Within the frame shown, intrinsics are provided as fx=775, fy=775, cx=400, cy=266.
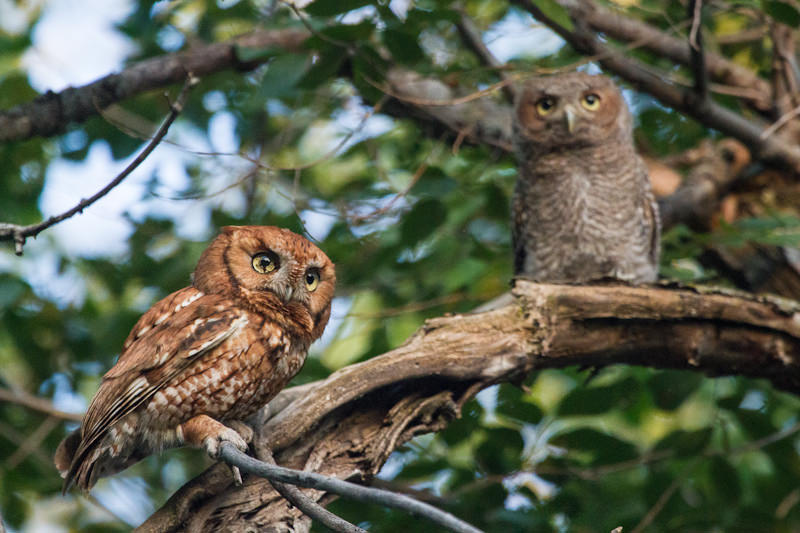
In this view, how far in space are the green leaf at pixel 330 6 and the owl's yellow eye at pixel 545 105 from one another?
1.90 m

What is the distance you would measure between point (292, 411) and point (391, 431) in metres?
0.33

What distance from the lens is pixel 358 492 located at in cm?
148

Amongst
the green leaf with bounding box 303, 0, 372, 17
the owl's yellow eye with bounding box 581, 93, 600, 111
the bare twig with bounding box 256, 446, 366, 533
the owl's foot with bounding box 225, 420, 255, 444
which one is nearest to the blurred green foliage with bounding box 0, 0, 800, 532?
the green leaf with bounding box 303, 0, 372, 17

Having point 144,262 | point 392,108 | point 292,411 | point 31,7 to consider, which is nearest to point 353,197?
point 392,108

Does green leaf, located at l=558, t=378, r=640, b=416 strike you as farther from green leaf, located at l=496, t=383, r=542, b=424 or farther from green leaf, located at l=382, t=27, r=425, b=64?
green leaf, located at l=382, t=27, r=425, b=64

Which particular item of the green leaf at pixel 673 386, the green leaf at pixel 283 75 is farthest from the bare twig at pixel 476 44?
the green leaf at pixel 673 386

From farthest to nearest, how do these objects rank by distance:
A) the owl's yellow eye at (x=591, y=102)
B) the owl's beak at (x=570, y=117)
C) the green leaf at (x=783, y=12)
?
the owl's yellow eye at (x=591, y=102)
the owl's beak at (x=570, y=117)
the green leaf at (x=783, y=12)

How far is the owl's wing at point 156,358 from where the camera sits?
7.09 feet

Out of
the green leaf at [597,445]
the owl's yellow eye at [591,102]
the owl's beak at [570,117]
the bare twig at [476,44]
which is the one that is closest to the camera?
the green leaf at [597,445]

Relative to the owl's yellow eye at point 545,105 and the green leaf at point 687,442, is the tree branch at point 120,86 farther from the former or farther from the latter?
the green leaf at point 687,442

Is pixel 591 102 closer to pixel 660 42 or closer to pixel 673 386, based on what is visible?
pixel 660 42

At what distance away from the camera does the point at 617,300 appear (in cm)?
304

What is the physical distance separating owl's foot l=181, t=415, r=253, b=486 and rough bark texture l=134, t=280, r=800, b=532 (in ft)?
0.70

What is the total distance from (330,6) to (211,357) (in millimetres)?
1260
